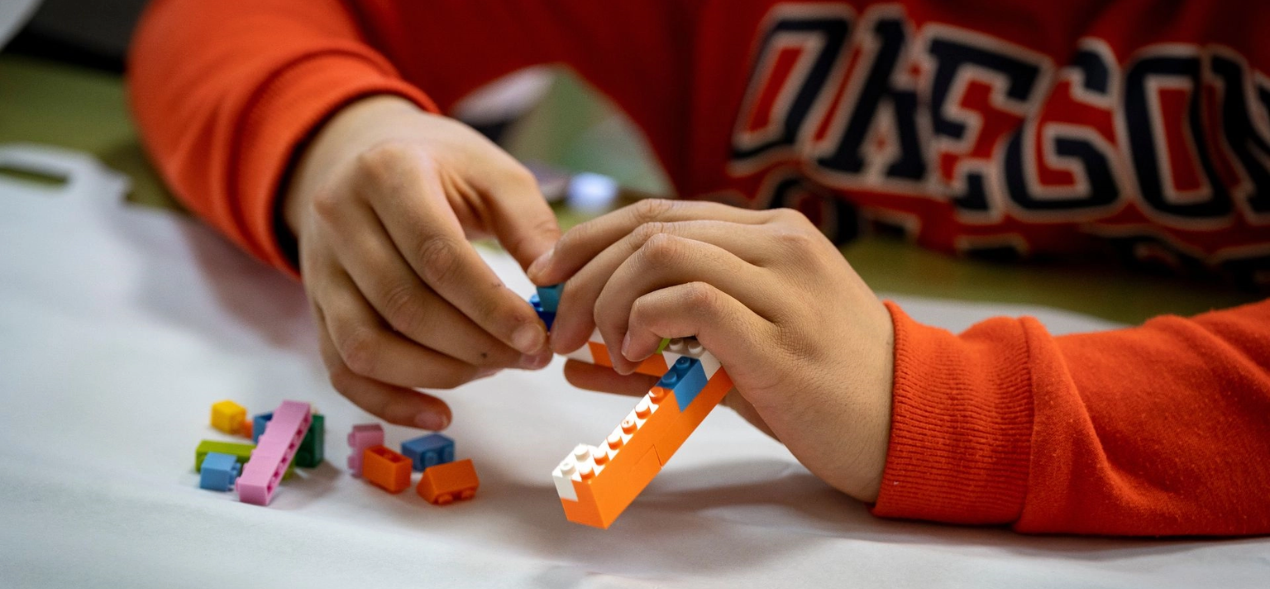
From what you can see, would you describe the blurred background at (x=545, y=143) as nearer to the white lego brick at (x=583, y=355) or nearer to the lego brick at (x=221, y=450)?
the white lego brick at (x=583, y=355)

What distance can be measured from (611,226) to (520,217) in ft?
0.28

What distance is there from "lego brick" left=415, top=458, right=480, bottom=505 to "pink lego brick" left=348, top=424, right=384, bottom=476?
0.12ft

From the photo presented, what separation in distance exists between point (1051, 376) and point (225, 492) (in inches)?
15.6

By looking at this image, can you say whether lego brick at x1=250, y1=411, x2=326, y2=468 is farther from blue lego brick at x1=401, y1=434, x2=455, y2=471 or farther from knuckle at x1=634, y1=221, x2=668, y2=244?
knuckle at x1=634, y1=221, x2=668, y2=244

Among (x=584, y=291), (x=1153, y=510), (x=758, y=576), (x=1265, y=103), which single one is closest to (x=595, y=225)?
(x=584, y=291)

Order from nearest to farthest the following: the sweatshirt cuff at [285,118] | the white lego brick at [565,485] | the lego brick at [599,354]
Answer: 1. the white lego brick at [565,485]
2. the lego brick at [599,354]
3. the sweatshirt cuff at [285,118]

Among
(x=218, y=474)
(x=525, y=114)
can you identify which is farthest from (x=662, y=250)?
(x=525, y=114)

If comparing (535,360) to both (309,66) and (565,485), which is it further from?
(309,66)

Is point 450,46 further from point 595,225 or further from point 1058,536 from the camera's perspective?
point 1058,536

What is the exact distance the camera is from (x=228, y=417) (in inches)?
20.8

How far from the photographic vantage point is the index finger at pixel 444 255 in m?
0.48

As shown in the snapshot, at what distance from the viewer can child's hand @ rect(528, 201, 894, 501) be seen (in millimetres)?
426

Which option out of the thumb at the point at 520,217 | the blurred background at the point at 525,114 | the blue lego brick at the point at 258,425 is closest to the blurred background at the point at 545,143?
the blurred background at the point at 525,114

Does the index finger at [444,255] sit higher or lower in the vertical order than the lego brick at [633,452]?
higher
